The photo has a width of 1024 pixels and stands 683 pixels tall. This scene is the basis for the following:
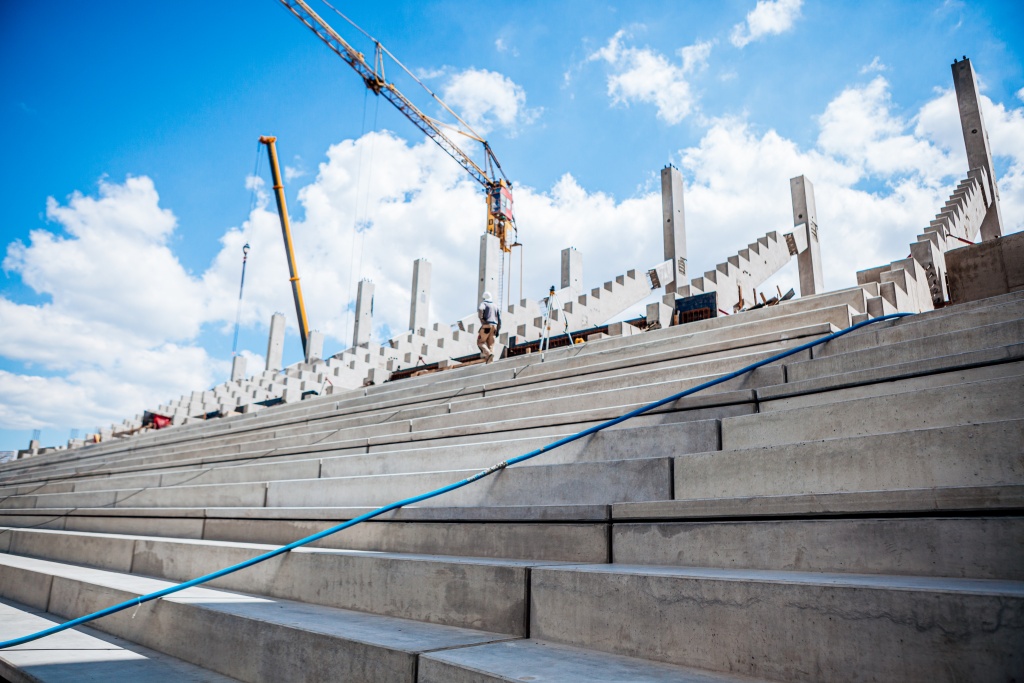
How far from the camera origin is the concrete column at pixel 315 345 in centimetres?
3647

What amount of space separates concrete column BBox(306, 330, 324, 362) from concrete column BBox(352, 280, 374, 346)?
Answer: 4.96 meters

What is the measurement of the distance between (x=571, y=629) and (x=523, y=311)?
68.3ft

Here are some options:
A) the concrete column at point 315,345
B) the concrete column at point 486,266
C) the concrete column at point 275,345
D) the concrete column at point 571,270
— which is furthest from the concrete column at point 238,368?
the concrete column at point 571,270

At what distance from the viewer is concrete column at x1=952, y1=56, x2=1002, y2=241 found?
18.0m

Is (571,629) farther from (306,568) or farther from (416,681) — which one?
(306,568)

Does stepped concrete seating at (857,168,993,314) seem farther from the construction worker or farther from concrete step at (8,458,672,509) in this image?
the construction worker

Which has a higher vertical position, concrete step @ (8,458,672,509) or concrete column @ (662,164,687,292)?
concrete column @ (662,164,687,292)

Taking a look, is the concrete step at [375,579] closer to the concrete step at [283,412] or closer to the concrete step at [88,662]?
the concrete step at [88,662]

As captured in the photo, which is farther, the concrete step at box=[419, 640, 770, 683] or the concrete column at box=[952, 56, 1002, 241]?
the concrete column at box=[952, 56, 1002, 241]

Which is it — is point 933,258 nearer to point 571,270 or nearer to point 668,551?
point 668,551

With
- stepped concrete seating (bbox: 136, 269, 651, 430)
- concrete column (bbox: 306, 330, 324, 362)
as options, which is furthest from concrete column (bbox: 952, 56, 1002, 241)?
concrete column (bbox: 306, 330, 324, 362)

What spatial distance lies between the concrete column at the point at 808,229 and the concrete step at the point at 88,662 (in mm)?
19529

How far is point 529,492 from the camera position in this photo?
137 inches

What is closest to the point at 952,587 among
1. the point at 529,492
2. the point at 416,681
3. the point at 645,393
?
the point at 416,681
